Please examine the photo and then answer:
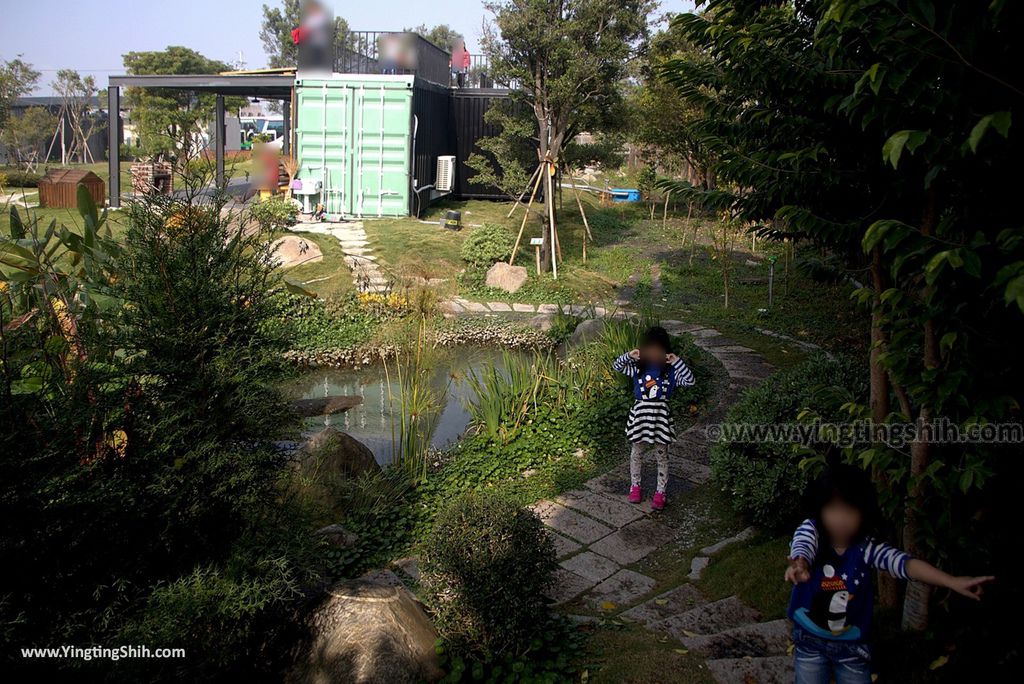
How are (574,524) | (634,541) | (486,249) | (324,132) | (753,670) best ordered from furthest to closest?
1. (324,132)
2. (486,249)
3. (574,524)
4. (634,541)
5. (753,670)

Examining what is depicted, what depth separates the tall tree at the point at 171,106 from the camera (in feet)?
12.1

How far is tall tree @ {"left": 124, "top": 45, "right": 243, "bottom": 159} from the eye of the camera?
12.1 feet

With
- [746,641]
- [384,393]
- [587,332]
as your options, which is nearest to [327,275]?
[384,393]

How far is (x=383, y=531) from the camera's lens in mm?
5195

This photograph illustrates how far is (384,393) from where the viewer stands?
8.34 m

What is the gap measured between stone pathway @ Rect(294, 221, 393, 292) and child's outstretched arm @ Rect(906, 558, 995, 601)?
9.16 meters

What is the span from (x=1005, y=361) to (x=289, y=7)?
49963 mm

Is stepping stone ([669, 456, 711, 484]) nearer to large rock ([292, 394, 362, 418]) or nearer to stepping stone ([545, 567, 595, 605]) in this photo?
stepping stone ([545, 567, 595, 605])

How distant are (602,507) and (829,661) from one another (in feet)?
8.87

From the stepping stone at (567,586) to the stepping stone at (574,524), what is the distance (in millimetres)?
430

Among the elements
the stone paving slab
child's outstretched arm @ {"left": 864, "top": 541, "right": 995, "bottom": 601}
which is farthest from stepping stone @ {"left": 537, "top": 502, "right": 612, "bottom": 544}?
the stone paving slab

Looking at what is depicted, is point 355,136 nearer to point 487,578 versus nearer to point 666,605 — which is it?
point 666,605

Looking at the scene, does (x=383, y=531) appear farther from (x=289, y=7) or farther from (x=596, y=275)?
(x=289, y=7)

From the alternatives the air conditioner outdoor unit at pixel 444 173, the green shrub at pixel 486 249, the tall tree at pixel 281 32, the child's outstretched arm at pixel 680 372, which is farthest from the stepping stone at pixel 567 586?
the tall tree at pixel 281 32
